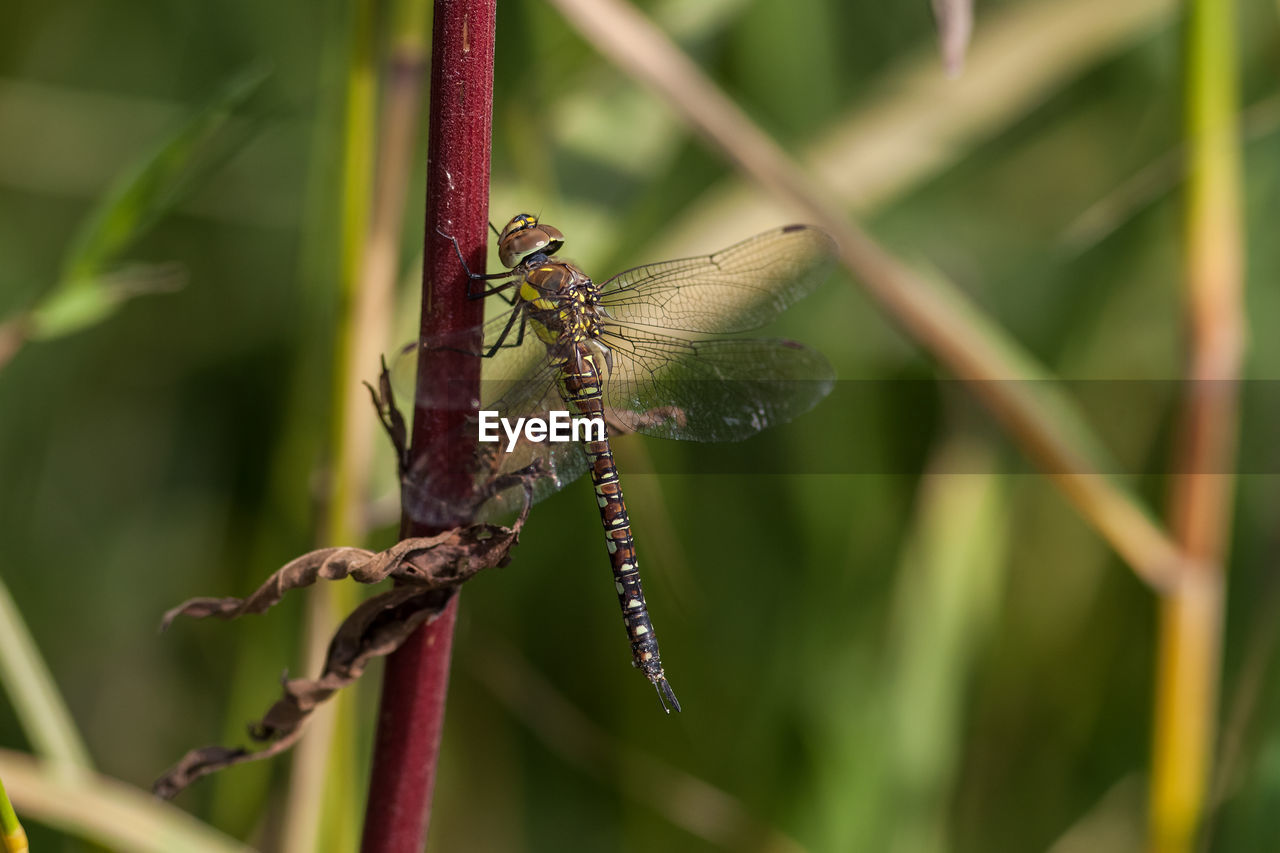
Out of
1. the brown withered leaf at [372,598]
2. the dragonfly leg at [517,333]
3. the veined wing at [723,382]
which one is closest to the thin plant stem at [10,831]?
the brown withered leaf at [372,598]

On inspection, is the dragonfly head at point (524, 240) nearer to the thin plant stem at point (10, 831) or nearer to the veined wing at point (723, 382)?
the veined wing at point (723, 382)

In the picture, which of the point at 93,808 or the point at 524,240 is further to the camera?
the point at 524,240

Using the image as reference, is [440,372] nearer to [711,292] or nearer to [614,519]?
[614,519]

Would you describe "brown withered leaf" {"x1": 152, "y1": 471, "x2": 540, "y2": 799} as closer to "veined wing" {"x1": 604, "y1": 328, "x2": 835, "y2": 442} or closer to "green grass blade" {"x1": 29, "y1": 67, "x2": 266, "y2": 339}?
"green grass blade" {"x1": 29, "y1": 67, "x2": 266, "y2": 339}

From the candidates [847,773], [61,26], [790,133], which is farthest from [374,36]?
[61,26]

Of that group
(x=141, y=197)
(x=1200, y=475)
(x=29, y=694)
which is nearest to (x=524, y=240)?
(x=141, y=197)
